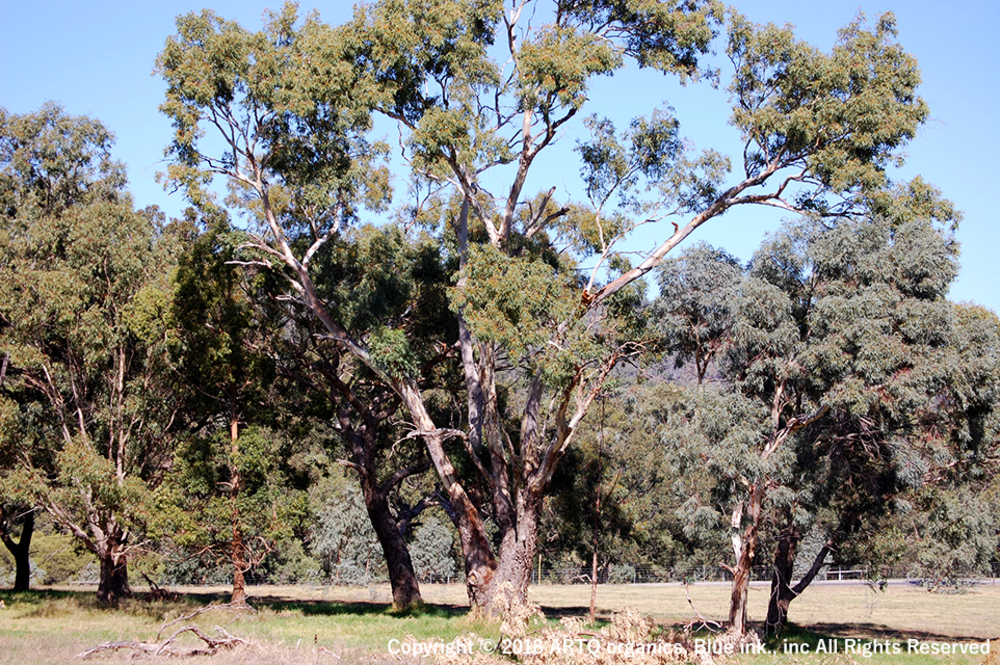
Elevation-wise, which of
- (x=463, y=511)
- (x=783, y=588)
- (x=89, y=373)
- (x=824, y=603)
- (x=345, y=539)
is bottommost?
(x=824, y=603)

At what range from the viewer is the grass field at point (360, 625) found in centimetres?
1316

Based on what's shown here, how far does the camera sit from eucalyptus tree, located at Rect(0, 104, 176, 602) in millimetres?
21703

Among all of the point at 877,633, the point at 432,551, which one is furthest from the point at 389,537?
the point at 432,551

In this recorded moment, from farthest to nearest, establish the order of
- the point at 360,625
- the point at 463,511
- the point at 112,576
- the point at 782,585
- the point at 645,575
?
the point at 645,575 < the point at 112,576 < the point at 782,585 < the point at 463,511 < the point at 360,625

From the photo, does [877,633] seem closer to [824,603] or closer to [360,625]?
[824,603]

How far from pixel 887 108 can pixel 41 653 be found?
1882 centimetres

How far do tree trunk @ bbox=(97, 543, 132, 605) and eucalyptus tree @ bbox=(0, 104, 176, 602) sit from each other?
40 millimetres

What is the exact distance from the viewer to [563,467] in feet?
81.9

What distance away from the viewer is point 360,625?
19.5 metres

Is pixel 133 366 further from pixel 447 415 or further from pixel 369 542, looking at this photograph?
pixel 369 542

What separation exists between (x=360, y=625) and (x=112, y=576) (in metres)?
9.83

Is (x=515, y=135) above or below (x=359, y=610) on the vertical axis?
above

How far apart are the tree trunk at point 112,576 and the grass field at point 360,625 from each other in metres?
0.48

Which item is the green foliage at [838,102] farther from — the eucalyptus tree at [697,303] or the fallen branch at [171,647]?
the fallen branch at [171,647]
